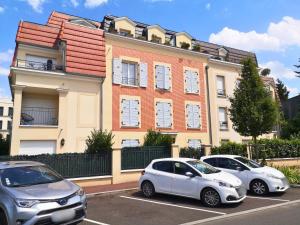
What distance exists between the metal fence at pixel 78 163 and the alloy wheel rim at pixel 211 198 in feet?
21.8

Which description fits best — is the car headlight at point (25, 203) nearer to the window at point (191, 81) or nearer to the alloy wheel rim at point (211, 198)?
the alloy wheel rim at point (211, 198)

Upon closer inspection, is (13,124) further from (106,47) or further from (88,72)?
(106,47)

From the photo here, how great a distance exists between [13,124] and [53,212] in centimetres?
1292

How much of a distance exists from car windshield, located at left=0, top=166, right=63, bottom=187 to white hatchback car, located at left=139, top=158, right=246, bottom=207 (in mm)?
4319

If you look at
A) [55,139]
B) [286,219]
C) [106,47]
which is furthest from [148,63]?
[286,219]

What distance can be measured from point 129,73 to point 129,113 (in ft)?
10.5

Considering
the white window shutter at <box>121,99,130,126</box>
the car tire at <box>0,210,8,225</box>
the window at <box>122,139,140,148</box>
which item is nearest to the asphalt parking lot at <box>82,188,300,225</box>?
the car tire at <box>0,210,8,225</box>

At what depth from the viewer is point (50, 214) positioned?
5867 mm

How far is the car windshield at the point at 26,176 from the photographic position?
6.65 m

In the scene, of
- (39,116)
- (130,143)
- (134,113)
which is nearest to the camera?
(39,116)

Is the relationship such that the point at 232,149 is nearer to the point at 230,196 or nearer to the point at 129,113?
the point at 129,113

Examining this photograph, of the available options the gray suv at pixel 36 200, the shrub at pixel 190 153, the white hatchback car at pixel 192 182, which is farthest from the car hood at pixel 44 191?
the shrub at pixel 190 153

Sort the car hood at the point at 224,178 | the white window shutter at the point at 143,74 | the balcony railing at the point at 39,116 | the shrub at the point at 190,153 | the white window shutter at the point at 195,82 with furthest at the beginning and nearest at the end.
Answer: the white window shutter at the point at 195,82
the white window shutter at the point at 143,74
the balcony railing at the point at 39,116
the shrub at the point at 190,153
the car hood at the point at 224,178

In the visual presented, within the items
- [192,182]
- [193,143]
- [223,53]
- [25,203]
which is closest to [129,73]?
[193,143]
